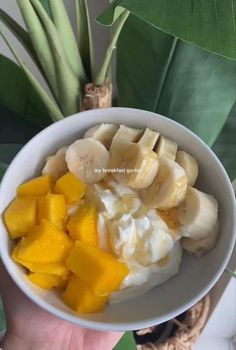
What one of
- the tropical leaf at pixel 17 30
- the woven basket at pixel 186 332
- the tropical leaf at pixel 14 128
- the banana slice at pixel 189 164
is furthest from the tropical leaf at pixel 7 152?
the woven basket at pixel 186 332

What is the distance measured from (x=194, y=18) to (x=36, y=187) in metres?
0.22

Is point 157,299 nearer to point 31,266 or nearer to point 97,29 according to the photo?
point 31,266

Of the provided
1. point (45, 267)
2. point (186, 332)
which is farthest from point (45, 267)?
point (186, 332)

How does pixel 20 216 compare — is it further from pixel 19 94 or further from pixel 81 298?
pixel 19 94

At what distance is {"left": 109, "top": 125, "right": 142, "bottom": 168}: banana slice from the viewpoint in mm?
534

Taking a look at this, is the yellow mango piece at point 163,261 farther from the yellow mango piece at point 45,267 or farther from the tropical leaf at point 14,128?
the tropical leaf at point 14,128

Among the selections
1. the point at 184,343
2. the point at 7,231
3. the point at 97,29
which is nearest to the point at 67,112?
the point at 7,231

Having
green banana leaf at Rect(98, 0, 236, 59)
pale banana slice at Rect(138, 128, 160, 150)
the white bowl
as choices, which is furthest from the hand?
green banana leaf at Rect(98, 0, 236, 59)

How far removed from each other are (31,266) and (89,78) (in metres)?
0.22

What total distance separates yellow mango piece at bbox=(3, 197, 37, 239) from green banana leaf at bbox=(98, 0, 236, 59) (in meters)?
0.19

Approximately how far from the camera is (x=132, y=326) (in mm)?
499

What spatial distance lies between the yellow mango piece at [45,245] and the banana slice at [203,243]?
0.12 metres

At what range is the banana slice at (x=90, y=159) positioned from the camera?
20.9 inches

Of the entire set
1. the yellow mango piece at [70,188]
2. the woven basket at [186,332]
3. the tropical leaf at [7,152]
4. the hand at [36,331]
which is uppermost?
the yellow mango piece at [70,188]
